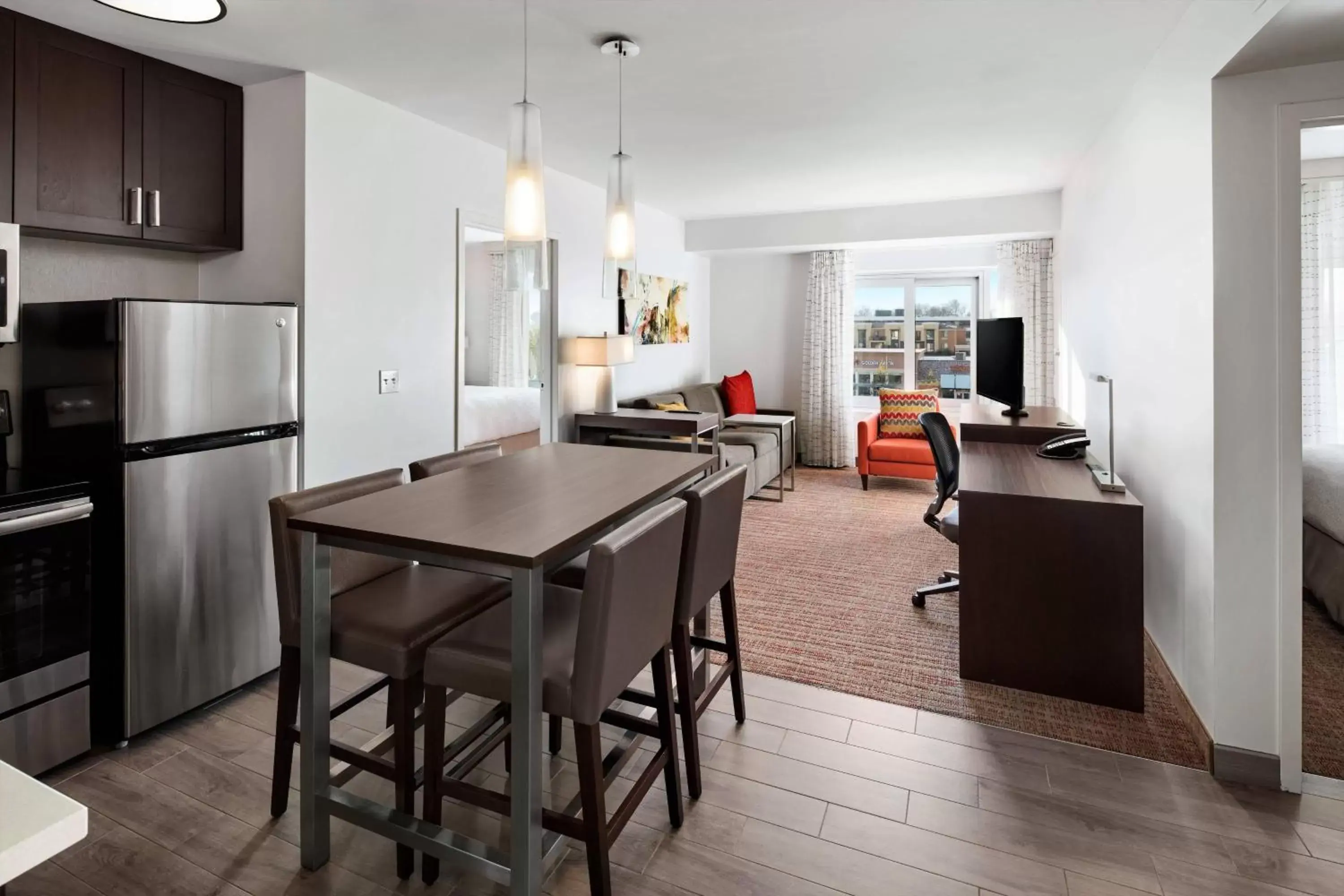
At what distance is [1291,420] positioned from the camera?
2.04 meters

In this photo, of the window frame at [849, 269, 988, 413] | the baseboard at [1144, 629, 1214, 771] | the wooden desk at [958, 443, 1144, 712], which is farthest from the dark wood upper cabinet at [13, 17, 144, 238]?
the window frame at [849, 269, 988, 413]

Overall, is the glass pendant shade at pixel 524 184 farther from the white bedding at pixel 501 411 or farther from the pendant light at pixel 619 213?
the white bedding at pixel 501 411

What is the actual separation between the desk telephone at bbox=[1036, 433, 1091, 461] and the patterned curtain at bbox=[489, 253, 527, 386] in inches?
136

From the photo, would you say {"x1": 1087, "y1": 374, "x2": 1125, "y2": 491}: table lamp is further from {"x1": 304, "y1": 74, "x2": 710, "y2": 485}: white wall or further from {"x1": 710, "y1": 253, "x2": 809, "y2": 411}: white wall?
{"x1": 710, "y1": 253, "x2": 809, "y2": 411}: white wall

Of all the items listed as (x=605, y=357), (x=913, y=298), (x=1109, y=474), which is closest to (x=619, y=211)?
(x=1109, y=474)

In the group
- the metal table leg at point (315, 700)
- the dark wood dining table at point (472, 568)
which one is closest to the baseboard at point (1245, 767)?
the dark wood dining table at point (472, 568)

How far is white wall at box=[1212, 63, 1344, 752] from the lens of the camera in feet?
6.62

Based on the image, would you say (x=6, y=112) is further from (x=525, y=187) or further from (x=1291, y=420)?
(x=1291, y=420)

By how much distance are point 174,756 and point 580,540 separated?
5.58ft

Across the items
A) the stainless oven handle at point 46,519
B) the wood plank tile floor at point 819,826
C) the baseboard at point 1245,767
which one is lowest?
the wood plank tile floor at point 819,826

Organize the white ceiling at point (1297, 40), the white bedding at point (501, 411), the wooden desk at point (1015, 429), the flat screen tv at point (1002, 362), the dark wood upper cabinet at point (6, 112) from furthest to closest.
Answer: the white bedding at point (501, 411) < the flat screen tv at point (1002, 362) < the wooden desk at point (1015, 429) < the dark wood upper cabinet at point (6, 112) < the white ceiling at point (1297, 40)

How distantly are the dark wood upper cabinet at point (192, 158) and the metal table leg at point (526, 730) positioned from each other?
2399 millimetres

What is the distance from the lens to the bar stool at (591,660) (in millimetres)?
1535

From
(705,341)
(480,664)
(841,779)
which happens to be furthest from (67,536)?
(705,341)
